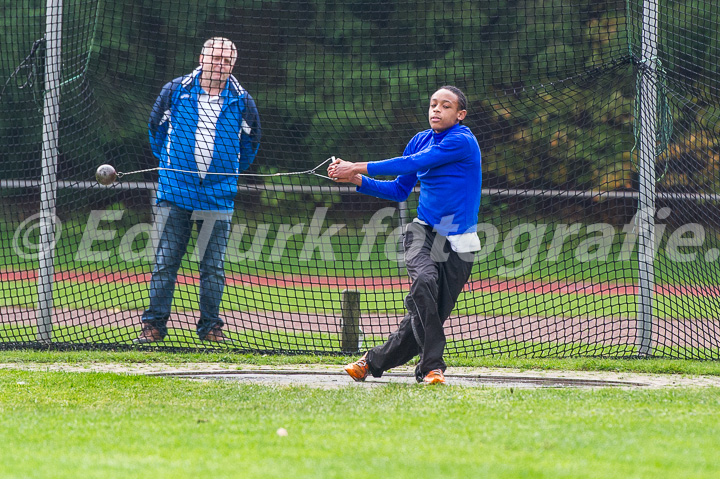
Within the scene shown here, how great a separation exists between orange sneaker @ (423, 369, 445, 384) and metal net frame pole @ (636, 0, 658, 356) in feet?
7.34

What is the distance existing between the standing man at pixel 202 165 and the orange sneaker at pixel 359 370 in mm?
1995

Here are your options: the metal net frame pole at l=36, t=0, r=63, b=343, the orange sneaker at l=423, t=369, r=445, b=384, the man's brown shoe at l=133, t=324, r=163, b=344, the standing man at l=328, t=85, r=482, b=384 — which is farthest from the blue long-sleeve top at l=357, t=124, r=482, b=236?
the metal net frame pole at l=36, t=0, r=63, b=343

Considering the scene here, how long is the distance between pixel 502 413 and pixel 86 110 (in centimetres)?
534

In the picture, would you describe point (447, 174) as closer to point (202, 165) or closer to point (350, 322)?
point (350, 322)

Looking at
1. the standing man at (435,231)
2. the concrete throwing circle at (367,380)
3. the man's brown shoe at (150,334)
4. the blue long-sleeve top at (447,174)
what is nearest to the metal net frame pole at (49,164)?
the man's brown shoe at (150,334)

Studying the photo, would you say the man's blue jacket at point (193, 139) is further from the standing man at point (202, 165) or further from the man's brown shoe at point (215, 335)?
the man's brown shoe at point (215, 335)

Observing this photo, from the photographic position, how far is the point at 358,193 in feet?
29.5

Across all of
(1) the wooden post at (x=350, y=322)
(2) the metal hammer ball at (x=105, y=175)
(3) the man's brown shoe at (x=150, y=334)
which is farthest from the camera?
(3) the man's brown shoe at (x=150, y=334)

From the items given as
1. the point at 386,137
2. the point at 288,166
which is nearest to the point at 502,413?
the point at 386,137

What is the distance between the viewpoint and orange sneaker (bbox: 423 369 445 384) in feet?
16.5

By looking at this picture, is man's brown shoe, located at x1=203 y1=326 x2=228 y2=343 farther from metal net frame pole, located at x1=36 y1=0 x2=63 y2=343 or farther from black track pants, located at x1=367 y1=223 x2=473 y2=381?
black track pants, located at x1=367 y1=223 x2=473 y2=381

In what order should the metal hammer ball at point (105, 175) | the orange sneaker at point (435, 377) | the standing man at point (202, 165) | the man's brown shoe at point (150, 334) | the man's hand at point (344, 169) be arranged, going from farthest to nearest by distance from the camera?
the standing man at point (202, 165) → the man's brown shoe at point (150, 334) → the metal hammer ball at point (105, 175) → the man's hand at point (344, 169) → the orange sneaker at point (435, 377)

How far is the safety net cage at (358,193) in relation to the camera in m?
6.97

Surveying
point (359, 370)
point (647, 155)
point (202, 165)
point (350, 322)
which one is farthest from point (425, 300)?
point (202, 165)
